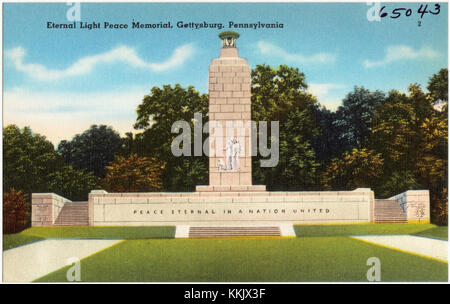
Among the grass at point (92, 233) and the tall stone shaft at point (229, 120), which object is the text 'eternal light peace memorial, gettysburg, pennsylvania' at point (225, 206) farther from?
the grass at point (92, 233)

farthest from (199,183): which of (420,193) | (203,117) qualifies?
(420,193)

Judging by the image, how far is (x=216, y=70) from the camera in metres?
33.6

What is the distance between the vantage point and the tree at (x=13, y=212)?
27.2 metres

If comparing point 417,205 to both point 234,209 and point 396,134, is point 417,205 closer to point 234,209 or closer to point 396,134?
point 396,134

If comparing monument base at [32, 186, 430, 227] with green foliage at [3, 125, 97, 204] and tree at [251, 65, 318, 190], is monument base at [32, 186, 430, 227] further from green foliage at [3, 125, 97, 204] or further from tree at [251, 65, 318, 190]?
tree at [251, 65, 318, 190]

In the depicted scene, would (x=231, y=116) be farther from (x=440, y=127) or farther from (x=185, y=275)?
(x=185, y=275)

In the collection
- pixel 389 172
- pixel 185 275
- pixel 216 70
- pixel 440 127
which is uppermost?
pixel 216 70

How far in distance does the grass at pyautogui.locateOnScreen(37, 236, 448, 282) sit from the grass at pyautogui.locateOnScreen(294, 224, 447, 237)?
13.2 ft

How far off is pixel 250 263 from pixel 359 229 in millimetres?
11291

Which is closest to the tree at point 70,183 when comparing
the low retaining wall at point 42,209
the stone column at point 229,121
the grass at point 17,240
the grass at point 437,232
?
the low retaining wall at point 42,209

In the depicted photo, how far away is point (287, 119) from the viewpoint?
140 feet

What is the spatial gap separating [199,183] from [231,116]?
915cm

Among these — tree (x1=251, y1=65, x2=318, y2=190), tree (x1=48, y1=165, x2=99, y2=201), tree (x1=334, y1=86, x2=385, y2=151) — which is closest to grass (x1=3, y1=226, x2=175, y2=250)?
tree (x1=48, y1=165, x2=99, y2=201)

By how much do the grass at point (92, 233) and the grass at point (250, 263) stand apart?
367 centimetres
